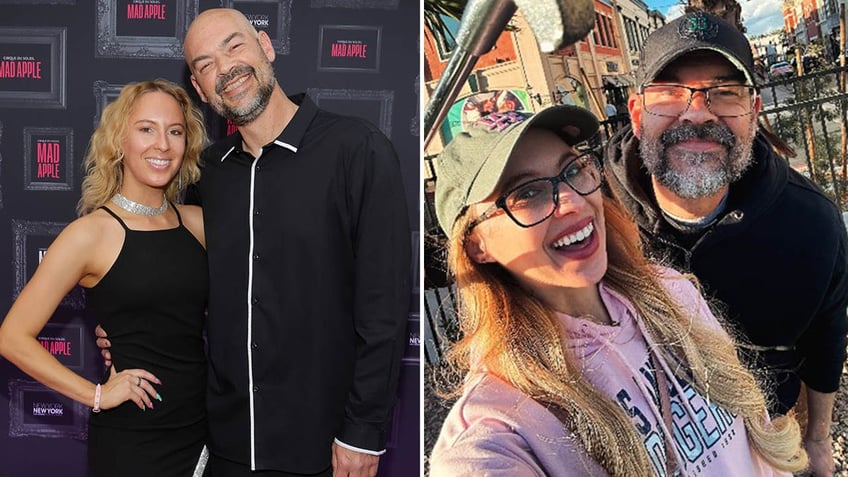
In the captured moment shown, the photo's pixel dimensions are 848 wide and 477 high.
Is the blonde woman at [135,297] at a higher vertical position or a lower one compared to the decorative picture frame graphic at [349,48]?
lower

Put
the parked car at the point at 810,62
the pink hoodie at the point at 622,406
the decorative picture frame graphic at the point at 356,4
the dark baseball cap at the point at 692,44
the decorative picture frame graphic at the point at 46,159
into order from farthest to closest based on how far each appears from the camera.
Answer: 1. the decorative picture frame graphic at the point at 46,159
2. the decorative picture frame graphic at the point at 356,4
3. the parked car at the point at 810,62
4. the dark baseball cap at the point at 692,44
5. the pink hoodie at the point at 622,406

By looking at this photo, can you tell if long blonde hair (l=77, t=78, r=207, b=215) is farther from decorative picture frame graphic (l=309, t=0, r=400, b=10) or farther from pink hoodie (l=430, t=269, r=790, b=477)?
pink hoodie (l=430, t=269, r=790, b=477)

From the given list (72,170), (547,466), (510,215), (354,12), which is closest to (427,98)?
(510,215)

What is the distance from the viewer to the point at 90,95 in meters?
2.69

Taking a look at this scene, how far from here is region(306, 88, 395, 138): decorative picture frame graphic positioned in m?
2.65

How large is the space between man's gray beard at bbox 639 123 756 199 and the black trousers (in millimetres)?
1377

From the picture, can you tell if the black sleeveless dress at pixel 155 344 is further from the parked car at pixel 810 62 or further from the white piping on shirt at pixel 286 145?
the parked car at pixel 810 62

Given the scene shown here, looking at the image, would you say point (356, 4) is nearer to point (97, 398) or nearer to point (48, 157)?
point (48, 157)

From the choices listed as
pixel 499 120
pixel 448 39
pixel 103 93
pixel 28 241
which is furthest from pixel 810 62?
pixel 28 241

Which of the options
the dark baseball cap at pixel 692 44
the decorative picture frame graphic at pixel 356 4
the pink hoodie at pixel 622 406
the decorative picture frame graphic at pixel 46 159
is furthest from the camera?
the decorative picture frame graphic at pixel 46 159

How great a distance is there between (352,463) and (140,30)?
76.0 inches

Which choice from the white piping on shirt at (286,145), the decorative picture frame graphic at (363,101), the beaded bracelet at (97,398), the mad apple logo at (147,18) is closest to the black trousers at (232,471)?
the beaded bracelet at (97,398)

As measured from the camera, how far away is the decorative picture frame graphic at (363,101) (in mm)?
2646

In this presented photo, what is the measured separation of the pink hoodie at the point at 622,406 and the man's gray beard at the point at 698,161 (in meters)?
0.26
